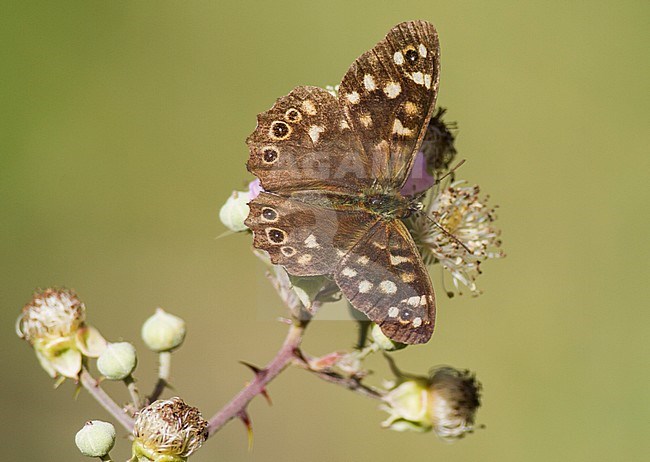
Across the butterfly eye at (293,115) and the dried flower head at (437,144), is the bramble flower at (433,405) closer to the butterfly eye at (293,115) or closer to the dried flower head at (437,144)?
the dried flower head at (437,144)

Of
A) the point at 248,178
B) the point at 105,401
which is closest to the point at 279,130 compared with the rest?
the point at 105,401

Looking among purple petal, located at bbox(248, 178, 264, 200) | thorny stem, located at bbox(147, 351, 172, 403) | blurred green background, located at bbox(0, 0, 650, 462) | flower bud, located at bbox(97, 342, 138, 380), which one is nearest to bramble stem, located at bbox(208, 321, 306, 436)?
thorny stem, located at bbox(147, 351, 172, 403)

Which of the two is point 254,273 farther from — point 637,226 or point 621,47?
point 621,47

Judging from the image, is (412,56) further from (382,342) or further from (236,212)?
(382,342)

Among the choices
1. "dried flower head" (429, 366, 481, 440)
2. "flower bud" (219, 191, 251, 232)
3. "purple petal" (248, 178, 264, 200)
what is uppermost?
"purple petal" (248, 178, 264, 200)

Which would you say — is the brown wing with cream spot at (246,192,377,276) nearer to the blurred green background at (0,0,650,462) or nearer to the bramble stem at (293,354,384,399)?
the bramble stem at (293,354,384,399)

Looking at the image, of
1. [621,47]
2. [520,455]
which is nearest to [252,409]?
[520,455]
